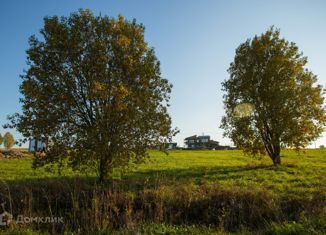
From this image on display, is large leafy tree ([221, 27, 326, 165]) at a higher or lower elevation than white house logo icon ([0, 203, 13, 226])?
higher

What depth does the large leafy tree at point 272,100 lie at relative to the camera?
2602 centimetres

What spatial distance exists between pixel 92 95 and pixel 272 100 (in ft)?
64.4

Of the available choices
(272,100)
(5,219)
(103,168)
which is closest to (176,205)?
(103,168)

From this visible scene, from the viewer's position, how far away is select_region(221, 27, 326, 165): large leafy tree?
85.4 feet

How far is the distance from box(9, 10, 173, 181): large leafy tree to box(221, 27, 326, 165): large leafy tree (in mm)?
13955

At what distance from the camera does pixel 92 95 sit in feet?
47.6

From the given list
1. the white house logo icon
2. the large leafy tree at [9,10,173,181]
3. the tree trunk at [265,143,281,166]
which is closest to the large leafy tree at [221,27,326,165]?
the tree trunk at [265,143,281,166]

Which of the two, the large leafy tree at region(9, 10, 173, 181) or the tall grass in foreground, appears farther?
the large leafy tree at region(9, 10, 173, 181)

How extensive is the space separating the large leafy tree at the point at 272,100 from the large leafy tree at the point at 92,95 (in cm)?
1396

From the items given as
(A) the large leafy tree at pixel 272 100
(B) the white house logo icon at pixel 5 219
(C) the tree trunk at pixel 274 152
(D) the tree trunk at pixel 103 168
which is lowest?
(B) the white house logo icon at pixel 5 219

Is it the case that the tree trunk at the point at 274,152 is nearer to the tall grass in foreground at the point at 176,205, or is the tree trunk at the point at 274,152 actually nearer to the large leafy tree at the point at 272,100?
the large leafy tree at the point at 272,100

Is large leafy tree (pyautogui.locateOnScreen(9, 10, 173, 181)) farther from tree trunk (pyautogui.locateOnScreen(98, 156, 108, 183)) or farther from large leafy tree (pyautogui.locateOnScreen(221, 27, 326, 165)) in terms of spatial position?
large leafy tree (pyautogui.locateOnScreen(221, 27, 326, 165))

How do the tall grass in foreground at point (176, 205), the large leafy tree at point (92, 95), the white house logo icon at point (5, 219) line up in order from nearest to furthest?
the white house logo icon at point (5, 219) < the tall grass in foreground at point (176, 205) < the large leafy tree at point (92, 95)

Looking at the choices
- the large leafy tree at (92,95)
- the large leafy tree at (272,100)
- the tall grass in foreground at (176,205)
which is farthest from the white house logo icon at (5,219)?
the large leafy tree at (272,100)
